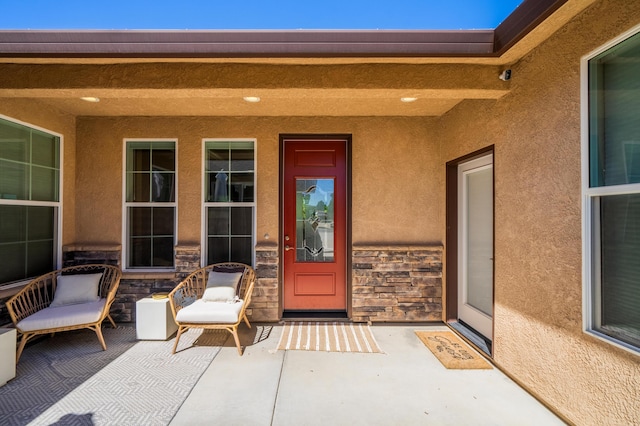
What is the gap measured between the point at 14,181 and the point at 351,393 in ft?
14.0

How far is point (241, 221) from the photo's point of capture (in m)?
4.24

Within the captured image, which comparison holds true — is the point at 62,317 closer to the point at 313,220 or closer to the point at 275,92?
the point at 313,220

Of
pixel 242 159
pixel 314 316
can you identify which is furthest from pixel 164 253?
pixel 314 316

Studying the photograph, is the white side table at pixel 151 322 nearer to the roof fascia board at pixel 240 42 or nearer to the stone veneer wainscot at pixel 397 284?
the stone veneer wainscot at pixel 397 284

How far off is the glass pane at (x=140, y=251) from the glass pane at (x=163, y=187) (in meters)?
0.60

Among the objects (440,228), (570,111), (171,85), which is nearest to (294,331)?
(440,228)

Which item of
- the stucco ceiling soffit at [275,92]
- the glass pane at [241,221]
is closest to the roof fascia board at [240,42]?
the stucco ceiling soffit at [275,92]

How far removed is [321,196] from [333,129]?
934 millimetres

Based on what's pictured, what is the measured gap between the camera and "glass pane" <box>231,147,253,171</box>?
4.23 m

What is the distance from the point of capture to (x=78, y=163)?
4.18 metres

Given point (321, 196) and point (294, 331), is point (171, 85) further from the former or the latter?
point (294, 331)

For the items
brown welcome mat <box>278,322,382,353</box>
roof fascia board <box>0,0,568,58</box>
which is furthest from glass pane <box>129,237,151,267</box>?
roof fascia board <box>0,0,568,58</box>

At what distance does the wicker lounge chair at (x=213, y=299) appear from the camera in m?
3.24

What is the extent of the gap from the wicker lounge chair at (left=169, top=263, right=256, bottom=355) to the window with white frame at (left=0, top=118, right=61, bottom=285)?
5.71 ft
